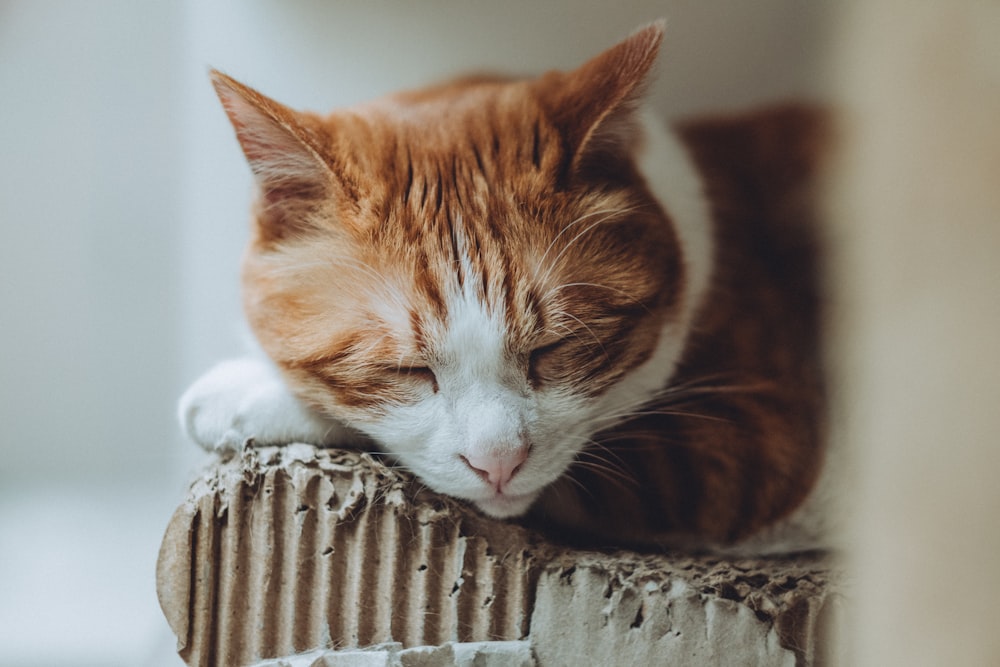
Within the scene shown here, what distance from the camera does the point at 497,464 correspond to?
0.91 metres

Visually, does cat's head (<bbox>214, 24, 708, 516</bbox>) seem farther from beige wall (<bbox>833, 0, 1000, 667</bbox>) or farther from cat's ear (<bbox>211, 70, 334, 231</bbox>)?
beige wall (<bbox>833, 0, 1000, 667</bbox>)

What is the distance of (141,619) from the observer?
3.27 feet

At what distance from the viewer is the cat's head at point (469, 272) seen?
932 mm

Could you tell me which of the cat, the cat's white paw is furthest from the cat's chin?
the cat's white paw

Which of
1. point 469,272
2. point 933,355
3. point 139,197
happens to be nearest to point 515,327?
point 469,272

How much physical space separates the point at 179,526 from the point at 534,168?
1.99 ft

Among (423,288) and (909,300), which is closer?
(909,300)

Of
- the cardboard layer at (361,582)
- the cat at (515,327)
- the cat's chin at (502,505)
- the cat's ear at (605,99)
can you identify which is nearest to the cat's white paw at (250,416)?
the cat at (515,327)

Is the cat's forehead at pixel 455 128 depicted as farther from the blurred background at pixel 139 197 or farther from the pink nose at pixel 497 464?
the pink nose at pixel 497 464

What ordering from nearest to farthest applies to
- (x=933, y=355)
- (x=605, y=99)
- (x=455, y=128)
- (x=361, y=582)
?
(x=933, y=355) → (x=361, y=582) → (x=605, y=99) → (x=455, y=128)

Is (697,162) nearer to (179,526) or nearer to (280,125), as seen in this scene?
(280,125)

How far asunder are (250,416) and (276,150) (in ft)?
1.11

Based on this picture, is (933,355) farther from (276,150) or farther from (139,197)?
(139,197)

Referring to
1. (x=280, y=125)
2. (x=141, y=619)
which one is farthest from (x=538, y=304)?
(x=141, y=619)
